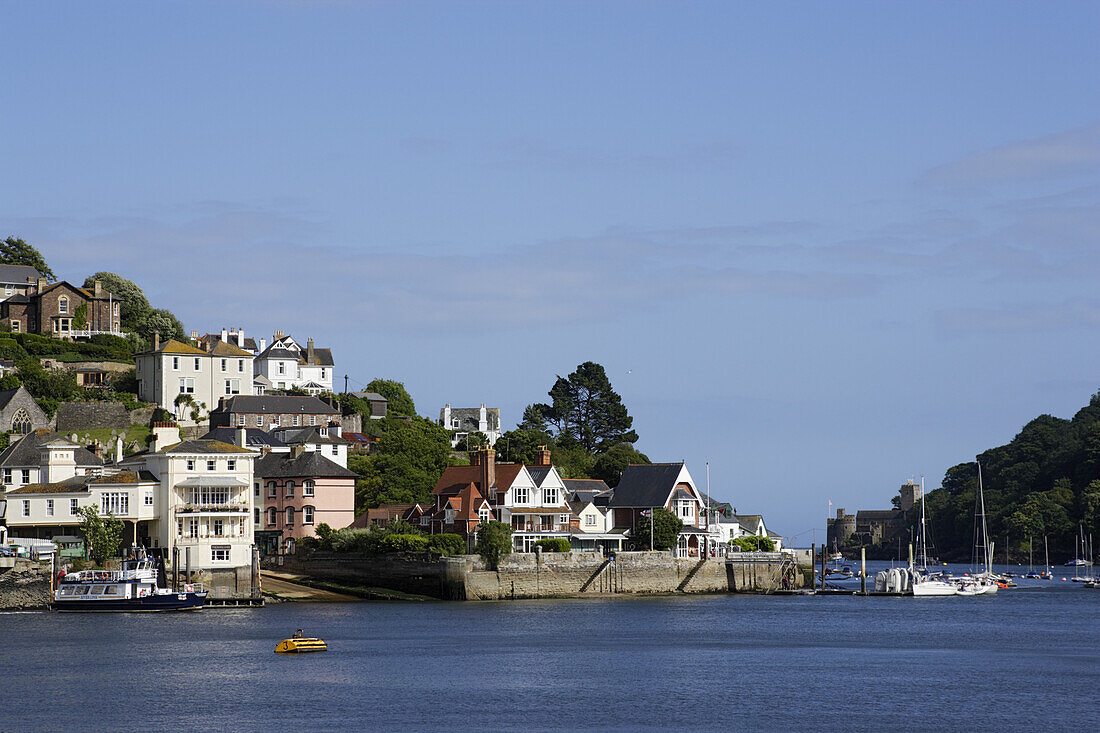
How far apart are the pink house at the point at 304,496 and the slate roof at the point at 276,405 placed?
1734cm

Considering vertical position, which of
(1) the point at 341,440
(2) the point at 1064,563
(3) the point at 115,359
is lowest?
(2) the point at 1064,563

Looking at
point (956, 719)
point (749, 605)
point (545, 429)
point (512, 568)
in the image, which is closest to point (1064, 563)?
point (545, 429)

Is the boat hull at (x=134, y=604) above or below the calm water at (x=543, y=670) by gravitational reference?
above

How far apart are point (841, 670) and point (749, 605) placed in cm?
3684

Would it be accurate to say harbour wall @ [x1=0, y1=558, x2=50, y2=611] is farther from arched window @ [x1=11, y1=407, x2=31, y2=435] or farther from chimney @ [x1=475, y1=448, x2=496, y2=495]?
chimney @ [x1=475, y1=448, x2=496, y2=495]

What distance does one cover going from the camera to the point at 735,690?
190 feet

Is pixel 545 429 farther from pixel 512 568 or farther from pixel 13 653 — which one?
pixel 13 653

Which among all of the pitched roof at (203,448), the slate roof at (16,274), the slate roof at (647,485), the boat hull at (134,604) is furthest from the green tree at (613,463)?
the slate roof at (16,274)

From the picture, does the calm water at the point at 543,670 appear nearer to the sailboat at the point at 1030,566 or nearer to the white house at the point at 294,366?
the white house at the point at 294,366

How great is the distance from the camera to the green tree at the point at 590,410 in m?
146

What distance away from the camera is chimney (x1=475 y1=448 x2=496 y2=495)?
105m

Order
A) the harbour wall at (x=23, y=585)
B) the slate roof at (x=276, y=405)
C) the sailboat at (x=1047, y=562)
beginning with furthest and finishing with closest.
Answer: the sailboat at (x=1047, y=562), the slate roof at (x=276, y=405), the harbour wall at (x=23, y=585)

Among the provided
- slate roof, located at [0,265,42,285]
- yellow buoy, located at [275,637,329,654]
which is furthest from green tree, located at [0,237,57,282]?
yellow buoy, located at [275,637,329,654]

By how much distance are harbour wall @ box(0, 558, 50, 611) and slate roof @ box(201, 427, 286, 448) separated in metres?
24.1
